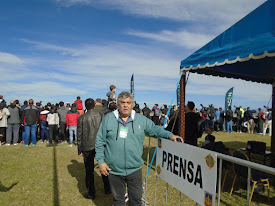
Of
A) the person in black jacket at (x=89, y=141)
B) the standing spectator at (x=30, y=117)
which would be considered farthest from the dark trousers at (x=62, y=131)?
the person in black jacket at (x=89, y=141)

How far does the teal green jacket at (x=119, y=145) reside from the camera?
260cm

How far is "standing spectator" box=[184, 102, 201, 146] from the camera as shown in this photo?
5621mm

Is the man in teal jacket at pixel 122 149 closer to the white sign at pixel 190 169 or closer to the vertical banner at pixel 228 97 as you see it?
the white sign at pixel 190 169

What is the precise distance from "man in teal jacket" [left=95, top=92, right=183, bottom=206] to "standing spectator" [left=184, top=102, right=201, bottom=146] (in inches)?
122

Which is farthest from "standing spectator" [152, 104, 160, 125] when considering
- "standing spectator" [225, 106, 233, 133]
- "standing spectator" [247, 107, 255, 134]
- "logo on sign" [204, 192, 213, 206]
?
"logo on sign" [204, 192, 213, 206]

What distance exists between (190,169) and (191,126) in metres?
3.51

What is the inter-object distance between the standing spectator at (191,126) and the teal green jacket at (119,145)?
10.2 ft

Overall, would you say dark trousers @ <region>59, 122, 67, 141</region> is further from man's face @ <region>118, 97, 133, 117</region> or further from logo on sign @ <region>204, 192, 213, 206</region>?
logo on sign @ <region>204, 192, 213, 206</region>

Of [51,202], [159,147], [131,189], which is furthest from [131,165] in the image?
[51,202]

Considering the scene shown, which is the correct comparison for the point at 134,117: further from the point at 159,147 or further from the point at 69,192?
the point at 69,192

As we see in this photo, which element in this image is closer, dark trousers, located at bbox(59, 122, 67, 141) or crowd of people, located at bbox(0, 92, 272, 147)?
crowd of people, located at bbox(0, 92, 272, 147)

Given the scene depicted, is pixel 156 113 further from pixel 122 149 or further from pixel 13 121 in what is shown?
pixel 122 149

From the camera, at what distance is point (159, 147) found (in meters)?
2.98

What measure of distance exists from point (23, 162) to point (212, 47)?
7.10m
